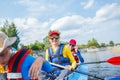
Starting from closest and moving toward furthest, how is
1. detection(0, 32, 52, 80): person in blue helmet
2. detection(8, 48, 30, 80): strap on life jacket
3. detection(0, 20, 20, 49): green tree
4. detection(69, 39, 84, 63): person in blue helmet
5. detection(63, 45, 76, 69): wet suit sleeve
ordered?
detection(0, 32, 52, 80): person in blue helmet → detection(8, 48, 30, 80): strap on life jacket → detection(63, 45, 76, 69): wet suit sleeve → detection(69, 39, 84, 63): person in blue helmet → detection(0, 20, 20, 49): green tree

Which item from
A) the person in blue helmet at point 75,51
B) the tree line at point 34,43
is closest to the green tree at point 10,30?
the tree line at point 34,43

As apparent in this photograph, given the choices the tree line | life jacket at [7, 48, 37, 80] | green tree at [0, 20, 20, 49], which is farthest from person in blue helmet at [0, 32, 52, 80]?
green tree at [0, 20, 20, 49]

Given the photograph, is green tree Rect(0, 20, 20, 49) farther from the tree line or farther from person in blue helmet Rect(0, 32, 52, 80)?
person in blue helmet Rect(0, 32, 52, 80)

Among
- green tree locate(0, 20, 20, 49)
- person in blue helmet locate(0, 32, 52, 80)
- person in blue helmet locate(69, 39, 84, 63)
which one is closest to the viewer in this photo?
person in blue helmet locate(0, 32, 52, 80)

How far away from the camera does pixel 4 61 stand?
3.33m

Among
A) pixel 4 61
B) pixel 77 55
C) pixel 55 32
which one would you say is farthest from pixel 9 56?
pixel 77 55

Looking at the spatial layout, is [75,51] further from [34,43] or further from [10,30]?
[34,43]

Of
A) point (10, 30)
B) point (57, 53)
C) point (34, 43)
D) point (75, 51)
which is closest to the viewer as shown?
point (57, 53)

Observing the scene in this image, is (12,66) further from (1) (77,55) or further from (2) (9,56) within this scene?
(1) (77,55)

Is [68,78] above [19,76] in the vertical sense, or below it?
below

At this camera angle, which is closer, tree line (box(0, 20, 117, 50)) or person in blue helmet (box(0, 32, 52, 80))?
person in blue helmet (box(0, 32, 52, 80))

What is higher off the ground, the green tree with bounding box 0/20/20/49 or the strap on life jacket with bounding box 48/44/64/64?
the green tree with bounding box 0/20/20/49

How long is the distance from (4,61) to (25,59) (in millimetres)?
271

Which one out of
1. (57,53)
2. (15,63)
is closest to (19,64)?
(15,63)
